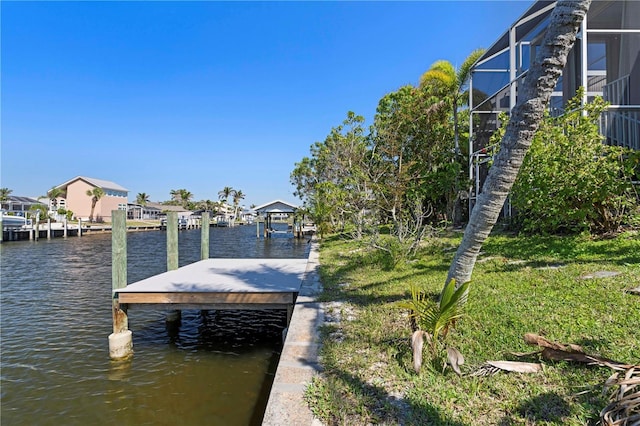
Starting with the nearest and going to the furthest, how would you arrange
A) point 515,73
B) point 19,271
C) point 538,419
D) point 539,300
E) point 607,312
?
point 538,419 → point 607,312 → point 539,300 → point 515,73 → point 19,271

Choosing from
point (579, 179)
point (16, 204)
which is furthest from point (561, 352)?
point (16, 204)

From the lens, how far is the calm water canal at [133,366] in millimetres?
5074

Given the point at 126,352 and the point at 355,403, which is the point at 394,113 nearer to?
the point at 126,352

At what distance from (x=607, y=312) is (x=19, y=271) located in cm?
1976

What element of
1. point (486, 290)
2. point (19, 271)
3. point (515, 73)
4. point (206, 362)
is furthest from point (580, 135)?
point (19, 271)

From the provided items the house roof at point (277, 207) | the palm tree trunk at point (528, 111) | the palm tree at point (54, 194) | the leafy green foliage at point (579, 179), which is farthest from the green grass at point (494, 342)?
the palm tree at point (54, 194)

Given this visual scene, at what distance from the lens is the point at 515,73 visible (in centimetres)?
1094

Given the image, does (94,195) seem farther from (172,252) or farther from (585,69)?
(585,69)

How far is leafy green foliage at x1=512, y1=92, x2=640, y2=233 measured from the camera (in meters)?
6.39

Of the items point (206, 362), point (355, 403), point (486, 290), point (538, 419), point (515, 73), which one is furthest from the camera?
point (515, 73)

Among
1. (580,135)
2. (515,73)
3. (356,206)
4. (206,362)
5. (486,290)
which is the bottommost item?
(206,362)

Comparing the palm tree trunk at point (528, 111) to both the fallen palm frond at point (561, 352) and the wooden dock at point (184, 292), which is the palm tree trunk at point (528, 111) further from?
the wooden dock at point (184, 292)

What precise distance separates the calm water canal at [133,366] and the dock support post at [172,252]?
25 centimetres

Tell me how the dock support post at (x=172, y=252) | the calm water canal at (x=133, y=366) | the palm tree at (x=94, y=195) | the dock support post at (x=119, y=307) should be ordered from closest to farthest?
the calm water canal at (x=133, y=366) → the dock support post at (x=119, y=307) → the dock support post at (x=172, y=252) → the palm tree at (x=94, y=195)
